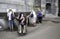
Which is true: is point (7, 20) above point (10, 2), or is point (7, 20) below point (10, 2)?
below

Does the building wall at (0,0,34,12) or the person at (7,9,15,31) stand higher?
the building wall at (0,0,34,12)

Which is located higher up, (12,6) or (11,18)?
(12,6)

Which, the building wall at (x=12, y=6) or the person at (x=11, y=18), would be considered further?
the building wall at (x=12, y=6)

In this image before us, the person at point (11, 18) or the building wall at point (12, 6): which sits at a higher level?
the building wall at point (12, 6)

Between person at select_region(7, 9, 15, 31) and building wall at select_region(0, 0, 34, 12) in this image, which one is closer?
person at select_region(7, 9, 15, 31)

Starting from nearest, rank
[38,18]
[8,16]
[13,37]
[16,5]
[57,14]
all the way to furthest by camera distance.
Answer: [13,37]
[8,16]
[16,5]
[38,18]
[57,14]

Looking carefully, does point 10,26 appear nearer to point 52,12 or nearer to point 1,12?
point 1,12

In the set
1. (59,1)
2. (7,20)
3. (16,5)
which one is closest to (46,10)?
(59,1)

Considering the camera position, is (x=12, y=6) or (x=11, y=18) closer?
(x=11, y=18)

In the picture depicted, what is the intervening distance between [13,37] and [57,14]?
17.2 m

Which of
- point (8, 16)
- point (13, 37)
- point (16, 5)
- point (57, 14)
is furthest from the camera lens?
point (57, 14)

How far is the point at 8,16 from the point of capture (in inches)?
539

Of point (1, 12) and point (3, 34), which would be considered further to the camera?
point (1, 12)

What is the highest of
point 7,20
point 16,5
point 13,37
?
point 16,5
